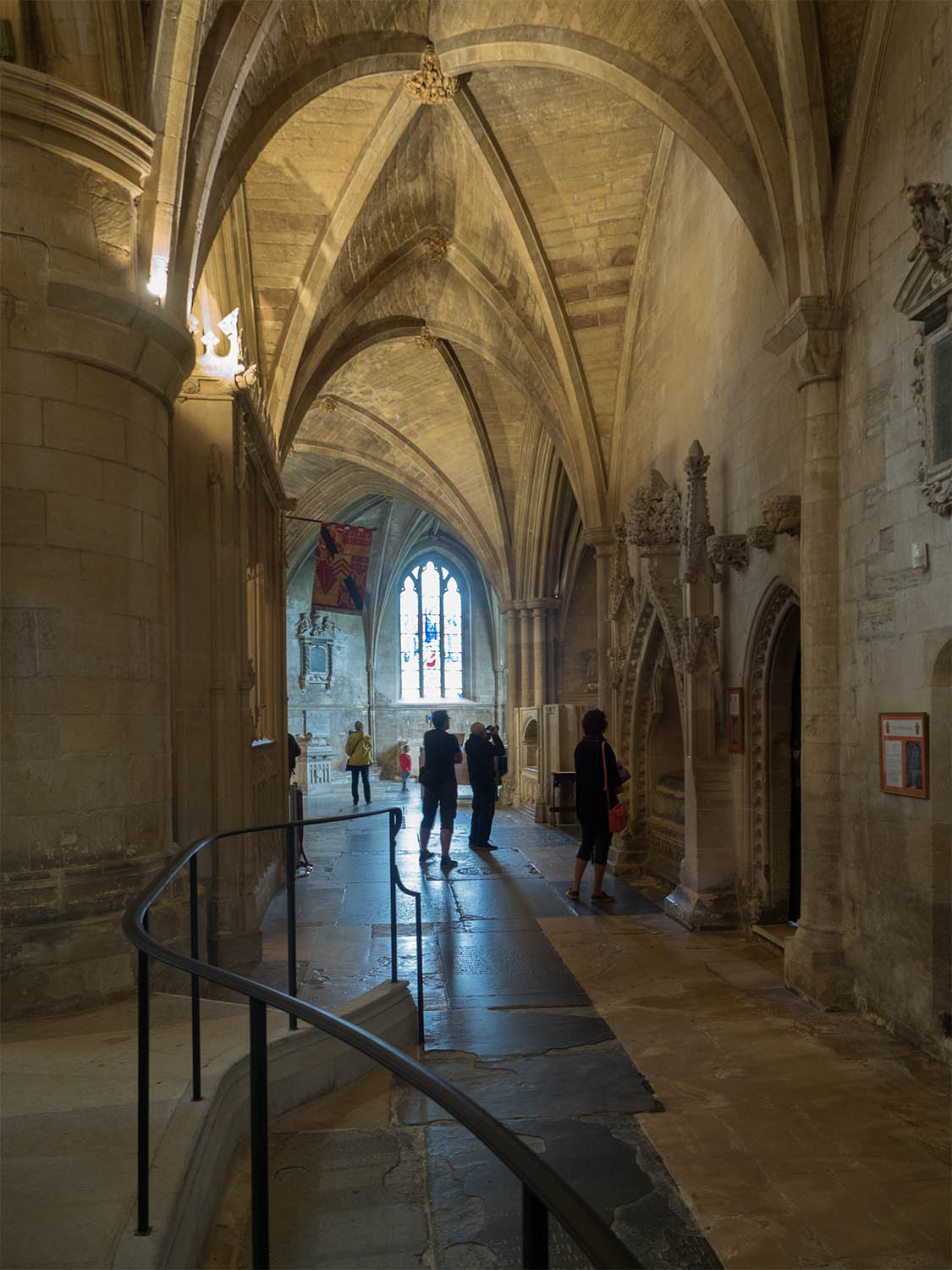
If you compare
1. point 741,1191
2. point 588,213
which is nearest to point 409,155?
point 588,213

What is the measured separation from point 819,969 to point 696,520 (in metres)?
3.64

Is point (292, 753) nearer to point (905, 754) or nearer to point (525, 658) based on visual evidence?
point (525, 658)

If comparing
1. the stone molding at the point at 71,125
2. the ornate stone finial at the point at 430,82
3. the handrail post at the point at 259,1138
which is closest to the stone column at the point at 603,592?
the ornate stone finial at the point at 430,82

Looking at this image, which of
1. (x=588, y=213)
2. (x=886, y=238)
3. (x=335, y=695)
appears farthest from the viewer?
(x=335, y=695)

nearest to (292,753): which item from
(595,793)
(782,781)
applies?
(595,793)

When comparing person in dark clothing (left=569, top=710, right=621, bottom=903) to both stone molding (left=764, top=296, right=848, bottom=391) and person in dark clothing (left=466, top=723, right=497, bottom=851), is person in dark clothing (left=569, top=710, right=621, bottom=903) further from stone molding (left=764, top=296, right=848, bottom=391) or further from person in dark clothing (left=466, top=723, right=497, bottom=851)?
stone molding (left=764, top=296, right=848, bottom=391)

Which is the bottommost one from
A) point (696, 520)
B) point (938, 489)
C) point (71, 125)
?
point (938, 489)

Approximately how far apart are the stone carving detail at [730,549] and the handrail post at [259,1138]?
5806 millimetres

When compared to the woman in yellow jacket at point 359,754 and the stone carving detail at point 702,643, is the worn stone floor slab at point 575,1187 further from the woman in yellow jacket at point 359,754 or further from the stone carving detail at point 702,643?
the woman in yellow jacket at point 359,754

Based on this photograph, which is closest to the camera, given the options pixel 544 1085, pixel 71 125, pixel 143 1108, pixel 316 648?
pixel 143 1108

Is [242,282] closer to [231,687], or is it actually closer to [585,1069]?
[231,687]

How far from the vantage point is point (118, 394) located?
16.2 feet

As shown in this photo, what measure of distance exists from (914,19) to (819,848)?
4.32 metres

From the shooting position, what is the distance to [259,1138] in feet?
6.70
